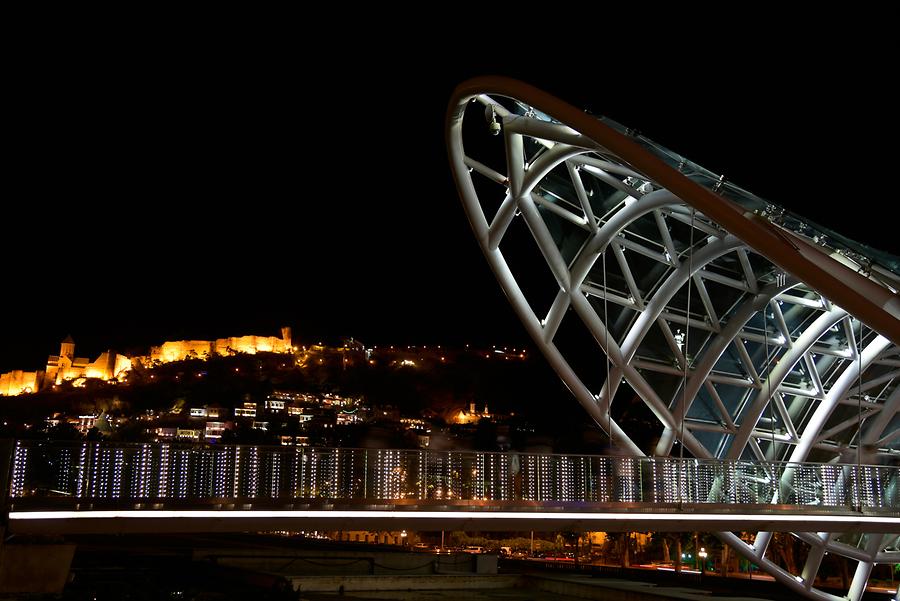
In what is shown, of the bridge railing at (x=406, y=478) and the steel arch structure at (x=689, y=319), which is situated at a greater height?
the steel arch structure at (x=689, y=319)

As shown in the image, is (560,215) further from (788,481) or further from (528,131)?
(788,481)

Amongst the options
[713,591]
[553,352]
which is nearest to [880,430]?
[713,591]

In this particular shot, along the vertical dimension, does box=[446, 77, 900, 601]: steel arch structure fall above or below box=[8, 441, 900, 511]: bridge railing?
above

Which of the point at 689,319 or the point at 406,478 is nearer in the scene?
the point at 406,478

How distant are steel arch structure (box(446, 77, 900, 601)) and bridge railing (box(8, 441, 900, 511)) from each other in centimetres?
53

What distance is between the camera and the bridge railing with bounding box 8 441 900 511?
50.4 feet

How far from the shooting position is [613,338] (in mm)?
26688

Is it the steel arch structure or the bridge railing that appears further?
the steel arch structure

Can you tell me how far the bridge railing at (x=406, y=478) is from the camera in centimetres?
1538

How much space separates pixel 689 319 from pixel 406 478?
12264 mm

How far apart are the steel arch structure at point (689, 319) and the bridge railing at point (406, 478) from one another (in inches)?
20.9

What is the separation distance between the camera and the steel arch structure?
2283 cm

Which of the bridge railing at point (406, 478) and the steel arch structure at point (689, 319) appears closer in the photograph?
the bridge railing at point (406, 478)

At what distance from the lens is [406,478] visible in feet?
57.8
